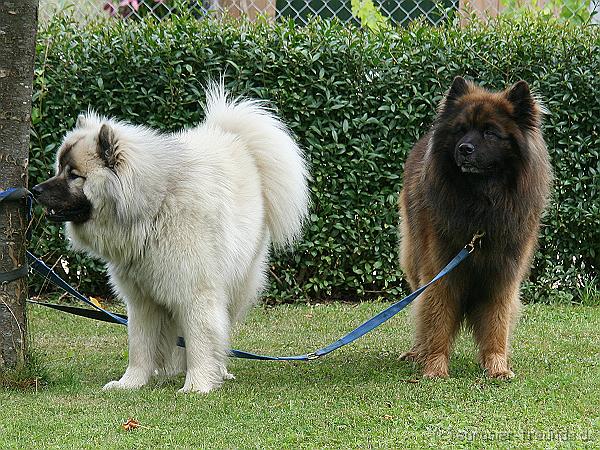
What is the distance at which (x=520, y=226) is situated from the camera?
16.5 feet

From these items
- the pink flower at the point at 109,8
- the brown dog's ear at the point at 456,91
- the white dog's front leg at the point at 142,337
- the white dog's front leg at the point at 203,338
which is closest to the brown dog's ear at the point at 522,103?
the brown dog's ear at the point at 456,91

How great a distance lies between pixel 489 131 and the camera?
193 inches

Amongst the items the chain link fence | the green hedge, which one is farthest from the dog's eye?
the chain link fence

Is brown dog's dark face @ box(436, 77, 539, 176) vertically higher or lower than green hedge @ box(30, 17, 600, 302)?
higher

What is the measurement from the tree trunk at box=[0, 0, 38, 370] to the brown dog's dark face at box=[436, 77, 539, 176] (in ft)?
7.60

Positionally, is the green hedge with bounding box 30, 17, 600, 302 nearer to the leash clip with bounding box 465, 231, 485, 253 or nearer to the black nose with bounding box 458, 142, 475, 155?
the leash clip with bounding box 465, 231, 485, 253

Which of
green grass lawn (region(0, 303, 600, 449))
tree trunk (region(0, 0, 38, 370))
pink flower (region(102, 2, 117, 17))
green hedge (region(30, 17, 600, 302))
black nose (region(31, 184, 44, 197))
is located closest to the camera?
green grass lawn (region(0, 303, 600, 449))

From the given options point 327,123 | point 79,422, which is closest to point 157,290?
point 79,422

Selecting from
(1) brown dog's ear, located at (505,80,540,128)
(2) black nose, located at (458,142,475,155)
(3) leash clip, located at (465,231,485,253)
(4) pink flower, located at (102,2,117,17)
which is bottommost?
(4) pink flower, located at (102,2,117,17)

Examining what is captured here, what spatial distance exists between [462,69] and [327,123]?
1.25 m

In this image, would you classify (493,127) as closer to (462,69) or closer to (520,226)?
(520,226)

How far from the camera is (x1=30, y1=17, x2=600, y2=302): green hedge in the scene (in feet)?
24.8

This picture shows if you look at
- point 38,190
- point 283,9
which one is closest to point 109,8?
point 283,9

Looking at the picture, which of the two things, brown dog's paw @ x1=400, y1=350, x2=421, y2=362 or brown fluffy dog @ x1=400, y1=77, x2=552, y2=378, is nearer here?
brown fluffy dog @ x1=400, y1=77, x2=552, y2=378
